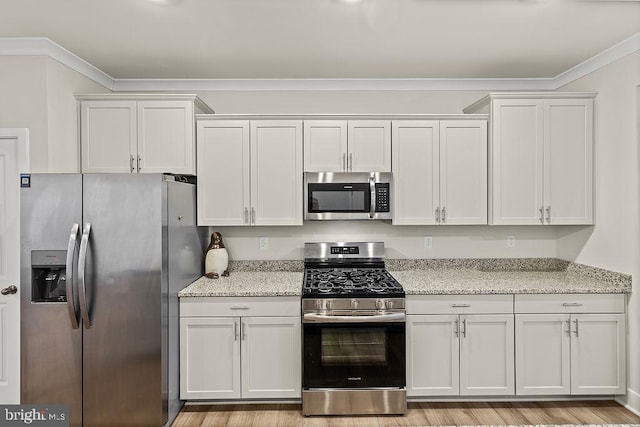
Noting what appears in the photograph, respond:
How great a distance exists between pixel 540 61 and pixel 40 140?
12.3ft

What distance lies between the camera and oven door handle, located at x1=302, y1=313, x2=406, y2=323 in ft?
9.51

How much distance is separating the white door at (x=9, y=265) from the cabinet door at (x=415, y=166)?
2770mm

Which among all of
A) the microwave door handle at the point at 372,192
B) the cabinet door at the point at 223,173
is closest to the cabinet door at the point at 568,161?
the microwave door handle at the point at 372,192

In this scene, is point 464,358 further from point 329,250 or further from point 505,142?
point 505,142

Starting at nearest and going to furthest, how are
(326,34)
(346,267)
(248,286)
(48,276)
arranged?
(48,276)
(326,34)
(248,286)
(346,267)

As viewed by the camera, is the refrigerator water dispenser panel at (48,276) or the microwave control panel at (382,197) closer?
the refrigerator water dispenser panel at (48,276)

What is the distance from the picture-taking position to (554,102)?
3.35 m

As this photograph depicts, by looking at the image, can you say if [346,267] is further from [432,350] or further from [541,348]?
[541,348]

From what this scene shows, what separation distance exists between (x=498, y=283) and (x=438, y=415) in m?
1.06

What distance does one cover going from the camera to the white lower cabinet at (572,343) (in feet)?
9.87

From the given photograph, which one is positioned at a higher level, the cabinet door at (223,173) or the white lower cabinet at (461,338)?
the cabinet door at (223,173)

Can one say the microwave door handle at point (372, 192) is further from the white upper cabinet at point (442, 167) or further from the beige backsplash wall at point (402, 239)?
the beige backsplash wall at point (402, 239)

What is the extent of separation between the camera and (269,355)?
302cm

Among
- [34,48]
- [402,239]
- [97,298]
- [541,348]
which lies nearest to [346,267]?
[402,239]
